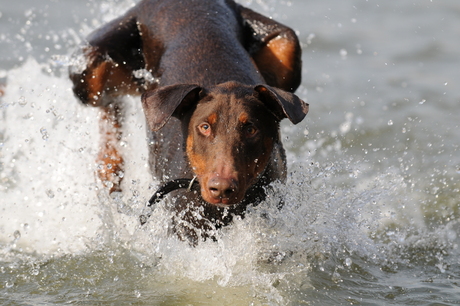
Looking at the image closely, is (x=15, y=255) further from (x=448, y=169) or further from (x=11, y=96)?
(x=448, y=169)

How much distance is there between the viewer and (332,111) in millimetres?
9680

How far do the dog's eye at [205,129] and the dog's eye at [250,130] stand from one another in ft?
0.83

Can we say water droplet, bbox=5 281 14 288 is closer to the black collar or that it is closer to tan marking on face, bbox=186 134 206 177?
the black collar

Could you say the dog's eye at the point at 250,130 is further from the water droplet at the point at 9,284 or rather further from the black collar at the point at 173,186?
the water droplet at the point at 9,284

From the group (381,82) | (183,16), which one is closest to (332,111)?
(381,82)

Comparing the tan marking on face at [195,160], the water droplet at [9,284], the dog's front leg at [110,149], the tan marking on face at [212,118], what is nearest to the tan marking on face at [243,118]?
the tan marking on face at [212,118]

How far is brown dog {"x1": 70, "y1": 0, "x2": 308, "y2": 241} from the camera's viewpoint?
448cm

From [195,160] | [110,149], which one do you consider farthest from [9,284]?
[110,149]

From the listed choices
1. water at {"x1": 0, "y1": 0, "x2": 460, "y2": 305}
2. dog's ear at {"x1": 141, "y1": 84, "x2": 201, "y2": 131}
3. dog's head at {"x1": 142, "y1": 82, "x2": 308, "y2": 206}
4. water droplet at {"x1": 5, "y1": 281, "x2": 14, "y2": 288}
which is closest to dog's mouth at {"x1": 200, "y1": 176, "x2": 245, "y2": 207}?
dog's head at {"x1": 142, "y1": 82, "x2": 308, "y2": 206}

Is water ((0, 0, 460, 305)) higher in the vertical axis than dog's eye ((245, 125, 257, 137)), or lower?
lower

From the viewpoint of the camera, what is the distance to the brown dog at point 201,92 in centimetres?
448

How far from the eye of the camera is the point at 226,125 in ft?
14.7

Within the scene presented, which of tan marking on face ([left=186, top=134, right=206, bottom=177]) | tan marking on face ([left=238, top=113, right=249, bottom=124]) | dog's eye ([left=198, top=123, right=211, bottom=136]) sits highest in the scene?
tan marking on face ([left=238, top=113, right=249, bottom=124])

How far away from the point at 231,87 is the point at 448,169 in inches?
159
